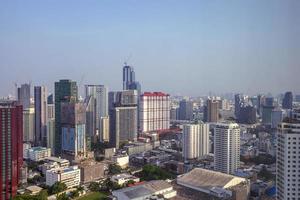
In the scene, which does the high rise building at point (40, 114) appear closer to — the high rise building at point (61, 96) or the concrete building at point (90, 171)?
the high rise building at point (61, 96)

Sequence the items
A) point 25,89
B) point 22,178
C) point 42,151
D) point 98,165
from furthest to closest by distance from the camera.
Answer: point 25,89
point 42,151
point 98,165
point 22,178

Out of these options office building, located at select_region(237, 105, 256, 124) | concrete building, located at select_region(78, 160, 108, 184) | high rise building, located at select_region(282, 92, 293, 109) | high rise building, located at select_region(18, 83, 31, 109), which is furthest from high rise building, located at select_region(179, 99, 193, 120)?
high rise building, located at select_region(282, 92, 293, 109)

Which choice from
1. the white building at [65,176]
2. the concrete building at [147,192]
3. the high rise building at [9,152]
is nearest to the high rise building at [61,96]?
the white building at [65,176]

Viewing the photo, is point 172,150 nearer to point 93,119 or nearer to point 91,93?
point 93,119

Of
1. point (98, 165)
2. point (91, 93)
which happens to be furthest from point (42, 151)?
point (91, 93)

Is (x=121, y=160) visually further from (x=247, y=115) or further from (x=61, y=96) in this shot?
(x=247, y=115)

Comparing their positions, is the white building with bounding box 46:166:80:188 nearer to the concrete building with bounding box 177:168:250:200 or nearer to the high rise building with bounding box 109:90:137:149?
the concrete building with bounding box 177:168:250:200
